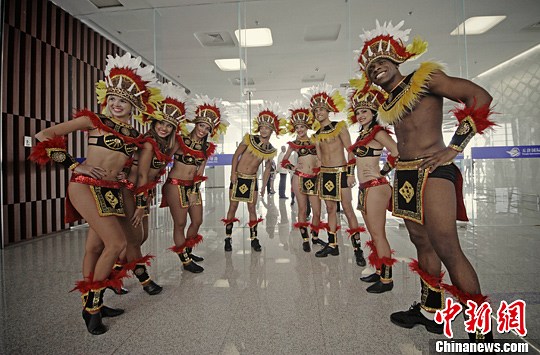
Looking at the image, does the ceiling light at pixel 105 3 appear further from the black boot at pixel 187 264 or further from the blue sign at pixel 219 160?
the black boot at pixel 187 264

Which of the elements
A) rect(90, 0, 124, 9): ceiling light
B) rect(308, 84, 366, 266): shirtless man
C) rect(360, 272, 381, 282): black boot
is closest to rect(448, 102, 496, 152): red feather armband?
rect(360, 272, 381, 282): black boot

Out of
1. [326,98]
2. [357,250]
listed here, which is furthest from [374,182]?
[326,98]

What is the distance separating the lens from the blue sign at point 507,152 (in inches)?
198

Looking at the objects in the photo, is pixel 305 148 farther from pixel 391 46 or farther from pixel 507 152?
pixel 507 152

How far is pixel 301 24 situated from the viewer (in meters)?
5.42

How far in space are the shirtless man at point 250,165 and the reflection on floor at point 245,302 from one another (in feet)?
1.31

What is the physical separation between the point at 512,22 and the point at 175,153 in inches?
233

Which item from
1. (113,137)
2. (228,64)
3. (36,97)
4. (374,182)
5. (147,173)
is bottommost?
(374,182)

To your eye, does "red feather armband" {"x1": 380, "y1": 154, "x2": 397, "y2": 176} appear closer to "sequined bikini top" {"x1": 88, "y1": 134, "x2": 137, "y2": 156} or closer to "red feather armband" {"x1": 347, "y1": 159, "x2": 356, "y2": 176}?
"red feather armband" {"x1": 347, "y1": 159, "x2": 356, "y2": 176}

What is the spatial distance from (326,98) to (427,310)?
2.40 m

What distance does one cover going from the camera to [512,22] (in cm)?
495

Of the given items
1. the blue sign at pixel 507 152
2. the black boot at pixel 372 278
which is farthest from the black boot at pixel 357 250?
the blue sign at pixel 507 152

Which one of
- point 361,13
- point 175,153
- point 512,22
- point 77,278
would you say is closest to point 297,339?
point 175,153

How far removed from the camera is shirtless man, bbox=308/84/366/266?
3.20m
